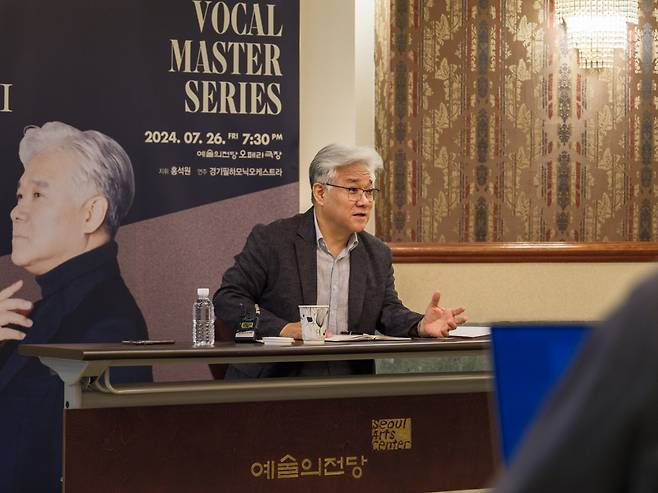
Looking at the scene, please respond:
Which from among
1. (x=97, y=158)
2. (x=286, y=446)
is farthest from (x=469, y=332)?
(x=97, y=158)

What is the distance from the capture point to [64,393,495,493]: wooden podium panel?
2.97 metres

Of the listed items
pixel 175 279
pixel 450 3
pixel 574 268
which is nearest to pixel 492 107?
pixel 450 3

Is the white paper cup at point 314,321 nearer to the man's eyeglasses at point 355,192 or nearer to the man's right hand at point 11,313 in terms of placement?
the man's eyeglasses at point 355,192

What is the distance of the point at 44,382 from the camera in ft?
14.1

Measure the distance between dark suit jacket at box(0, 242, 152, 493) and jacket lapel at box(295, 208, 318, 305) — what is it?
1.01 meters

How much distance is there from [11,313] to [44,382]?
29 cm

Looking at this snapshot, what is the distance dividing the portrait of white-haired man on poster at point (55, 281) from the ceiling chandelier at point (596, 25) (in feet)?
8.62

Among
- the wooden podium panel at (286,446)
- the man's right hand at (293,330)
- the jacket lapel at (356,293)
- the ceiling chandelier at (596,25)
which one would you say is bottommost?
the wooden podium panel at (286,446)

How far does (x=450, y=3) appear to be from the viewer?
5.78 metres

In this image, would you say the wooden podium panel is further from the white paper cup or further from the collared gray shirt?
the collared gray shirt

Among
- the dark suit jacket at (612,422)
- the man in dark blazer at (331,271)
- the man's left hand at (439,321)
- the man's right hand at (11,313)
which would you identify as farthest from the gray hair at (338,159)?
the dark suit jacket at (612,422)

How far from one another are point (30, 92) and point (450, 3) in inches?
94.6

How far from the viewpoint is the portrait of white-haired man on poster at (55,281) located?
14.0ft

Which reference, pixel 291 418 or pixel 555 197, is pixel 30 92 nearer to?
pixel 291 418
